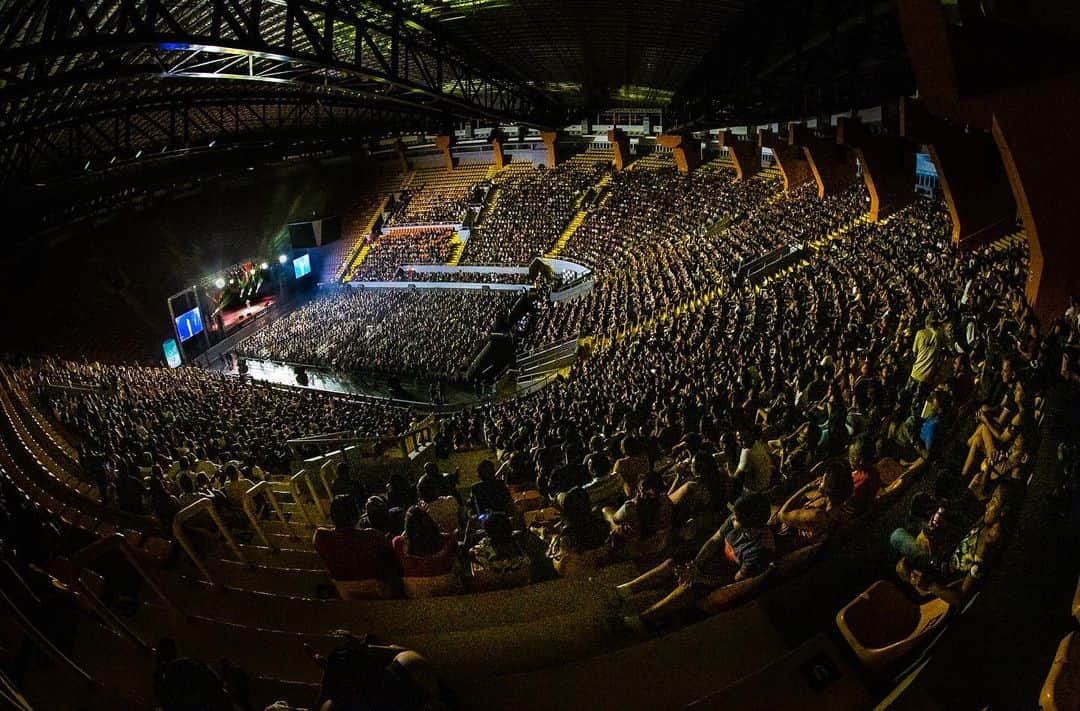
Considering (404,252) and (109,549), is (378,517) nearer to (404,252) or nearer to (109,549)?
(109,549)

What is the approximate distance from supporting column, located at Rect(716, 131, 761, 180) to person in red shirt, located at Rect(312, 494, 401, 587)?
79.0ft

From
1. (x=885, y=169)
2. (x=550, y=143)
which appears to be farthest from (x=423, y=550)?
(x=550, y=143)

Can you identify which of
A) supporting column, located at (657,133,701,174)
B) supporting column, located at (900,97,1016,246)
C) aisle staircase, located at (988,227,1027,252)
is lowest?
aisle staircase, located at (988,227,1027,252)

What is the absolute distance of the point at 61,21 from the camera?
31.9ft

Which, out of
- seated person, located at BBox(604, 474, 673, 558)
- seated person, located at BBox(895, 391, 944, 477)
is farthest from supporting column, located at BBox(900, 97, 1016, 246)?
seated person, located at BBox(604, 474, 673, 558)

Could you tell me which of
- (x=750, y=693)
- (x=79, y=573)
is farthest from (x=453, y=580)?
(x=79, y=573)

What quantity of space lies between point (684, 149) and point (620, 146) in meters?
4.81

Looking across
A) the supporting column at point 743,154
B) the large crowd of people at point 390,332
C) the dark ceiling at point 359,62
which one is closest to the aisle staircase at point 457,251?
the large crowd of people at point 390,332

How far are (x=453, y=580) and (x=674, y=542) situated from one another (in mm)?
1912

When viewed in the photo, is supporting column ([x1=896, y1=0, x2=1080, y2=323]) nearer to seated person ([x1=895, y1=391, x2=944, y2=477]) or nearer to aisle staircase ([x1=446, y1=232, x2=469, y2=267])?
seated person ([x1=895, y1=391, x2=944, y2=477])

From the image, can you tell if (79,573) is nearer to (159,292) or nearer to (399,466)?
(399,466)

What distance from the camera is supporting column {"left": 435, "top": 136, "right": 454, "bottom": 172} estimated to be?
40.1 m

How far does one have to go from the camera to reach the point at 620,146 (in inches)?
1307

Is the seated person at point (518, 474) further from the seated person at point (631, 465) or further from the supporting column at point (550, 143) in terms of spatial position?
the supporting column at point (550, 143)
